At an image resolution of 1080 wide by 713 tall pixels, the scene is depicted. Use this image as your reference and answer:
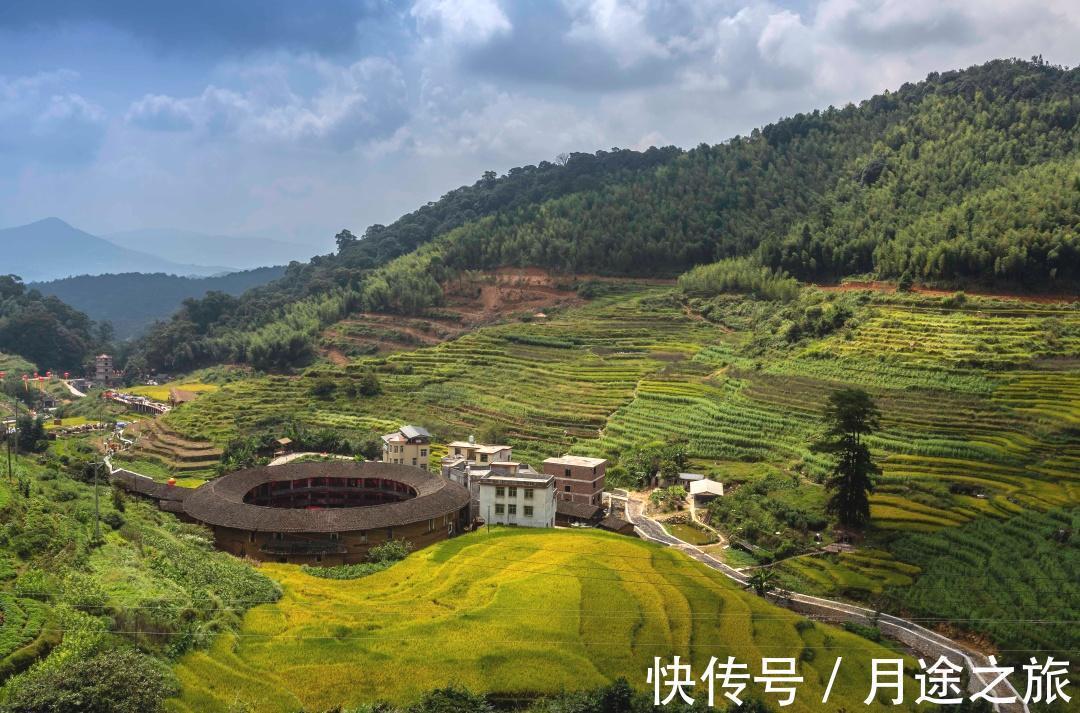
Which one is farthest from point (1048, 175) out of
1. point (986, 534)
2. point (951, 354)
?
point (986, 534)

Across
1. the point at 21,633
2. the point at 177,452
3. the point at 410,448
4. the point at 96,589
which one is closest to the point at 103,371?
the point at 177,452

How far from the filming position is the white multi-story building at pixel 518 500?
3588cm

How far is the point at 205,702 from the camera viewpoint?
1641 cm

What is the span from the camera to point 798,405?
42812 millimetres

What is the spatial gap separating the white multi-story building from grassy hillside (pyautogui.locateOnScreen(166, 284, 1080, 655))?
7275 millimetres

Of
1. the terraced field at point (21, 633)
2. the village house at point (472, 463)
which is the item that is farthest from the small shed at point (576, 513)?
the terraced field at point (21, 633)

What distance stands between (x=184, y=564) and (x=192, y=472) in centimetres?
2479

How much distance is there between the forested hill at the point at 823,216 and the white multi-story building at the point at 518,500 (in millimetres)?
32712

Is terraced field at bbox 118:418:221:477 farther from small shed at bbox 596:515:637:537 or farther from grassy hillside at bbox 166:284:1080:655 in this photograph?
small shed at bbox 596:515:637:537

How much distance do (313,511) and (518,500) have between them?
8871 mm

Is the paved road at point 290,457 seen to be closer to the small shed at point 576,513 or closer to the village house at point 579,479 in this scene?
the village house at point 579,479

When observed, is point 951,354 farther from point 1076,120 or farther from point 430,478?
point 1076,120

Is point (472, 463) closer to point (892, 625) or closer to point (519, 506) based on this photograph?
point (519, 506)

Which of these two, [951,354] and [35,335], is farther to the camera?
[35,335]
